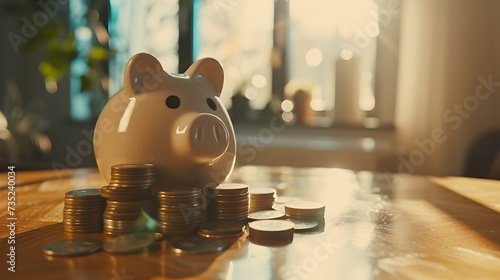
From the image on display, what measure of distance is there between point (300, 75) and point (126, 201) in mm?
2226

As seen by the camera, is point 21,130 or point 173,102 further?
point 21,130

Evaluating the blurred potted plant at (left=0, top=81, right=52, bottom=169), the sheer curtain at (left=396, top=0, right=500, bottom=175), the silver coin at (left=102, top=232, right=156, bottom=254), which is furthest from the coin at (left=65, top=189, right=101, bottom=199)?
the blurred potted plant at (left=0, top=81, right=52, bottom=169)

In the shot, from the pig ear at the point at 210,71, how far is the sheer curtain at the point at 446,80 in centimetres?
161

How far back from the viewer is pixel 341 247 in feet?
2.18

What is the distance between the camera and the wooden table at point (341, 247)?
0.55 meters

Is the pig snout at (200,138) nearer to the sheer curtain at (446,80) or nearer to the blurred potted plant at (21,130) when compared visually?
the sheer curtain at (446,80)

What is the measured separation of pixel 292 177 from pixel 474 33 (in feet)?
4.60

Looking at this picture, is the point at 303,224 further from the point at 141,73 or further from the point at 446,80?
the point at 446,80

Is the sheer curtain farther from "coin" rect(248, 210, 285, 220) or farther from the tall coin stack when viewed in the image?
the tall coin stack

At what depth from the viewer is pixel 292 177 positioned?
148 cm

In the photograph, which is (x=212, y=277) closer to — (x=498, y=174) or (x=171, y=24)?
(x=498, y=174)

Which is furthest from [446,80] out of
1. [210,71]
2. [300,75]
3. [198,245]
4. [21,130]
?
[21,130]

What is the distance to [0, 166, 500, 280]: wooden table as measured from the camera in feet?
1.82

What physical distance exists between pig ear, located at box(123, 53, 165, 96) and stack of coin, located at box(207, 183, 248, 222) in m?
0.23
